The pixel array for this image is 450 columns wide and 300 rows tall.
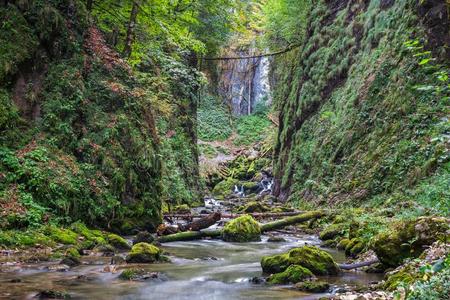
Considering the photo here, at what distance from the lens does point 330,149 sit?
725 inches

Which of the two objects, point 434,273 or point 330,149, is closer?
point 434,273

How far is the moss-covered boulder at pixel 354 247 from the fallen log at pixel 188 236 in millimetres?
3766

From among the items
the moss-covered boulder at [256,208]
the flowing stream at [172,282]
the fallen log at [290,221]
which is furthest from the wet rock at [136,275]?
the moss-covered boulder at [256,208]

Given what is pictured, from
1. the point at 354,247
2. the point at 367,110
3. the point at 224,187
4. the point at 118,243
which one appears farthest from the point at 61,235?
the point at 224,187

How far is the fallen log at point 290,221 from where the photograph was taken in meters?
13.1

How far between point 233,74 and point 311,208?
111 feet

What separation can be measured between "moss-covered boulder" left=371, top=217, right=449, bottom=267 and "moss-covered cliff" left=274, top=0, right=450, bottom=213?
1.87 meters

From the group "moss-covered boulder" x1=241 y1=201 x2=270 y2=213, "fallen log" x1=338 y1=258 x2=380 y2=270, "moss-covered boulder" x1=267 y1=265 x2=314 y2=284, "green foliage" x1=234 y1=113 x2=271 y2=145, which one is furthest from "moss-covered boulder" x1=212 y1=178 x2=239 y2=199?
"moss-covered boulder" x1=267 y1=265 x2=314 y2=284

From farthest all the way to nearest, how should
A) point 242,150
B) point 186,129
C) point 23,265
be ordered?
point 242,150
point 186,129
point 23,265

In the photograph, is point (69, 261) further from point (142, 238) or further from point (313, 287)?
point (313, 287)

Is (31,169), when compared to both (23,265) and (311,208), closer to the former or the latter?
(23,265)

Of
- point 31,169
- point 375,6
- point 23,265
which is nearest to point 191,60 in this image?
point 375,6

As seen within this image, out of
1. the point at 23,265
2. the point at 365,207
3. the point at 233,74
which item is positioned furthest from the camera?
the point at 233,74

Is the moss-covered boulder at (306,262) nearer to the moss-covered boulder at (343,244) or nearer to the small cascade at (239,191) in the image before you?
the moss-covered boulder at (343,244)
